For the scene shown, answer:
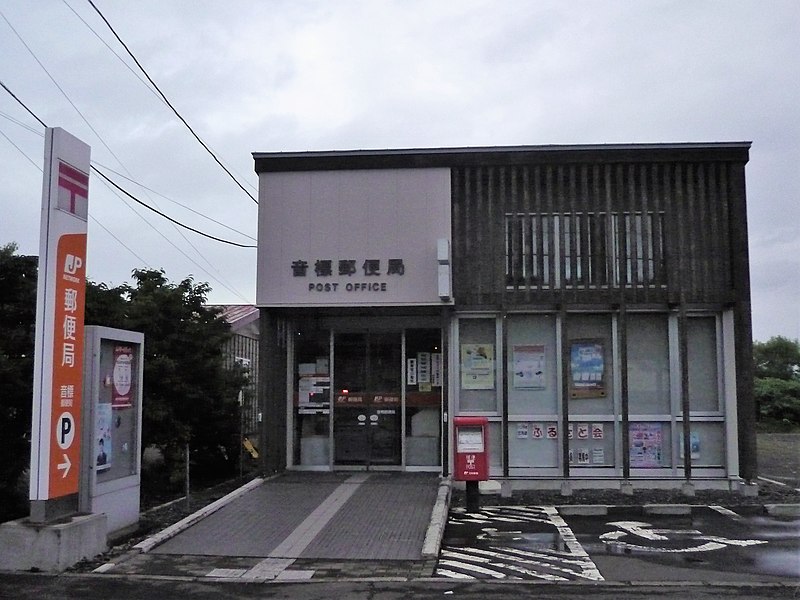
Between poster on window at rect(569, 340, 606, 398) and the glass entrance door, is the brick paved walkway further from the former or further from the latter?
poster on window at rect(569, 340, 606, 398)

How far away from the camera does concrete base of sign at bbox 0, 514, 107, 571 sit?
938 cm

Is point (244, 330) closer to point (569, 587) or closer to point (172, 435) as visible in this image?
point (172, 435)

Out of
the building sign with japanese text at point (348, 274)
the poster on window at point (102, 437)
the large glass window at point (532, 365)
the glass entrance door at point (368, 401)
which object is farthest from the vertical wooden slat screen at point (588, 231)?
the poster on window at point (102, 437)

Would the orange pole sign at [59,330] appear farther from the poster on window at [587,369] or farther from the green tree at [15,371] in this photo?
the poster on window at [587,369]

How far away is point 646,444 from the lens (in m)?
15.9

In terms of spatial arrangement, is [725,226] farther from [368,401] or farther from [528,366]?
[368,401]

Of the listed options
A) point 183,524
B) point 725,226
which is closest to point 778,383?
point 725,226

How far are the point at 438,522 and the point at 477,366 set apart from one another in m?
5.27

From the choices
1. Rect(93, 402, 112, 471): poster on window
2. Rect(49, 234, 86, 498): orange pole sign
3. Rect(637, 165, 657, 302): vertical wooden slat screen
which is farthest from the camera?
→ Rect(637, 165, 657, 302): vertical wooden slat screen

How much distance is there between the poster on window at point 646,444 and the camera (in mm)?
15820

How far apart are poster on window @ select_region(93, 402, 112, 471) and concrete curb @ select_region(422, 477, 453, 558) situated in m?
4.40

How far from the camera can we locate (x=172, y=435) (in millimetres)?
15203

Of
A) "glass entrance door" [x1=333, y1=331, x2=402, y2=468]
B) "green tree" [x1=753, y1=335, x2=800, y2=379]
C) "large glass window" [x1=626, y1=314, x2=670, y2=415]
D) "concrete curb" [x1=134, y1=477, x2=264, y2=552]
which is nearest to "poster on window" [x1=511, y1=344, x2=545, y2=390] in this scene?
"large glass window" [x1=626, y1=314, x2=670, y2=415]

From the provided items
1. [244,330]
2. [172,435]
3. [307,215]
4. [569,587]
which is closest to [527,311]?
[307,215]
